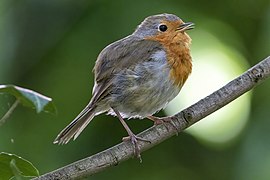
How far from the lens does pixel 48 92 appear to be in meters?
4.41

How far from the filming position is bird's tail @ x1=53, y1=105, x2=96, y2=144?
3718mm

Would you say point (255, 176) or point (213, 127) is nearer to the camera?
point (255, 176)

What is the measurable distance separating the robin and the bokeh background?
35cm

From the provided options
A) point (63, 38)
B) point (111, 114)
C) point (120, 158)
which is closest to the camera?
point (120, 158)

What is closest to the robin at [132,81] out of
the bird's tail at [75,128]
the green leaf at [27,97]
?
the bird's tail at [75,128]

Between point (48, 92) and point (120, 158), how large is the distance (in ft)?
5.61

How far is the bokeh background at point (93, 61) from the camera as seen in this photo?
419cm

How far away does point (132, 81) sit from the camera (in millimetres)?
3781

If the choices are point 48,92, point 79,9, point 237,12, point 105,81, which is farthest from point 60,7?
point 237,12

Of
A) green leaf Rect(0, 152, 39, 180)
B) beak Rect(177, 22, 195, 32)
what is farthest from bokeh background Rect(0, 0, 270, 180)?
green leaf Rect(0, 152, 39, 180)

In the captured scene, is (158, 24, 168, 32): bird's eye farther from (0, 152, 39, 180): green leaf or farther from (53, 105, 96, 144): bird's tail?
(0, 152, 39, 180): green leaf

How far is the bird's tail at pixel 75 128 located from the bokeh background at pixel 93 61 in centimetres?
41

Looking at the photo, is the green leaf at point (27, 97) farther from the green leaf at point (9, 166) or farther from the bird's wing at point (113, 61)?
the bird's wing at point (113, 61)

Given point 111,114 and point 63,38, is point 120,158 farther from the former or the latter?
point 63,38
